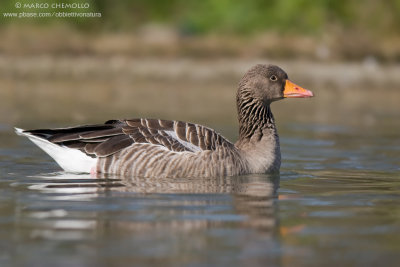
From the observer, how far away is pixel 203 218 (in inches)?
312

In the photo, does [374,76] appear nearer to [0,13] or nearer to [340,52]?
[340,52]

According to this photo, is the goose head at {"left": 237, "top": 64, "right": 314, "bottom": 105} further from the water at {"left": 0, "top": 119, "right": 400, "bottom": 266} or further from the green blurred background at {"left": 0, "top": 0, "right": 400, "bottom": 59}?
the green blurred background at {"left": 0, "top": 0, "right": 400, "bottom": 59}

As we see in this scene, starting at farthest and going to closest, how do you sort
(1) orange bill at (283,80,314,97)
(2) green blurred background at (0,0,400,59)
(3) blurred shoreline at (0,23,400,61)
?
1. (2) green blurred background at (0,0,400,59)
2. (3) blurred shoreline at (0,23,400,61)
3. (1) orange bill at (283,80,314,97)

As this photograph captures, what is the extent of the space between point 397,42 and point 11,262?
23.9m

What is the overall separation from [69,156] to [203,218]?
344 centimetres

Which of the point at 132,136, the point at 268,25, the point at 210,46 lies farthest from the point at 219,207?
the point at 268,25

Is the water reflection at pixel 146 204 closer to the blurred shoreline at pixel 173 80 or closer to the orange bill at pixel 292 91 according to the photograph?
the orange bill at pixel 292 91

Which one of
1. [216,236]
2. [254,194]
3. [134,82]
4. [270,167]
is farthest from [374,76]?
[216,236]

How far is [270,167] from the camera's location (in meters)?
11.1

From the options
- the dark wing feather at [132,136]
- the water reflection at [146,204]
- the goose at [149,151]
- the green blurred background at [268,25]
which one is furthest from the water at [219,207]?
the green blurred background at [268,25]

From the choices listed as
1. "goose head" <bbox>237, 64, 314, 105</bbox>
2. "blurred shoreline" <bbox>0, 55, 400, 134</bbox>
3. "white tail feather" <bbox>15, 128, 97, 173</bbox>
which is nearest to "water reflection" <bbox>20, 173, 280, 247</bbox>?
"white tail feather" <bbox>15, 128, 97, 173</bbox>

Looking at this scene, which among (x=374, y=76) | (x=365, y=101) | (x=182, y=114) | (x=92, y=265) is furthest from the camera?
(x=374, y=76)

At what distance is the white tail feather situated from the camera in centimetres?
1074

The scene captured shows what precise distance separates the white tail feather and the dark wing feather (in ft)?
0.22
